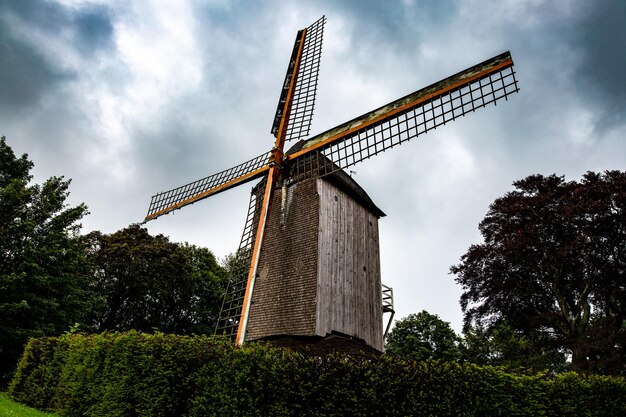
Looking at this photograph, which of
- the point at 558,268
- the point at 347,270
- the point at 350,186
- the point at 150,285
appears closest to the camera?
the point at 347,270

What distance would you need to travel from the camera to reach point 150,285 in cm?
2625

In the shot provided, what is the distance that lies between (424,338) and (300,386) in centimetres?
3000

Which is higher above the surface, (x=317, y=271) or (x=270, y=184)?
(x=270, y=184)

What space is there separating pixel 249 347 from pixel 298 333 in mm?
5707

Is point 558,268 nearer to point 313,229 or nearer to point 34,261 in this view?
point 313,229

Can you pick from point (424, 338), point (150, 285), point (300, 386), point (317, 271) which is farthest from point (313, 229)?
point (424, 338)

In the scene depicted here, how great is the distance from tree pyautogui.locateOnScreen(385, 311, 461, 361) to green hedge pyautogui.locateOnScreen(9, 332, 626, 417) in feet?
85.6

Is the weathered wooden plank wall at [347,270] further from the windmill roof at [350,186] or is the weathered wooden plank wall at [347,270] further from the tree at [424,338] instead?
the tree at [424,338]

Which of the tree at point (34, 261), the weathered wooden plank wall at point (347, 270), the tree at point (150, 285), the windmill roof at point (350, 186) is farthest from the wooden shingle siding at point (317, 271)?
the tree at point (150, 285)

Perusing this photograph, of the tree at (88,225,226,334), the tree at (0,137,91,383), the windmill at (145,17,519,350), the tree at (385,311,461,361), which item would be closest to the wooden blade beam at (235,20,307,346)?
the windmill at (145,17,519,350)

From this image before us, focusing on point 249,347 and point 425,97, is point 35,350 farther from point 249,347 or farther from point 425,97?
point 425,97

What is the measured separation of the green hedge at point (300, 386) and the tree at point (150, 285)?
20.6 meters

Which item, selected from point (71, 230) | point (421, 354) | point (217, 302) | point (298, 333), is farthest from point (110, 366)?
point (421, 354)

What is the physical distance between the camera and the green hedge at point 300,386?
17.9 feet
